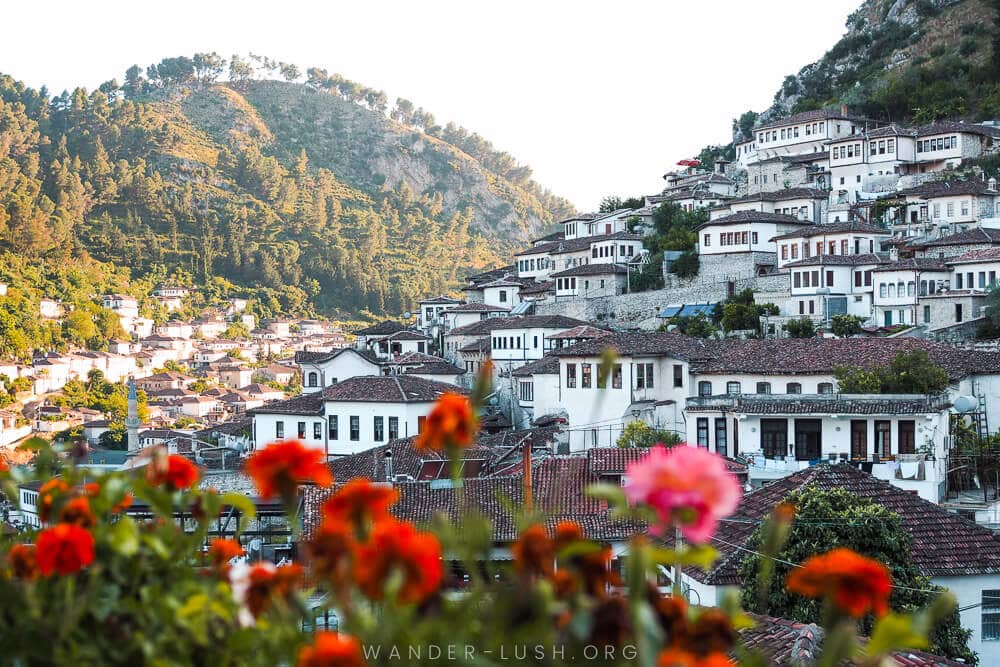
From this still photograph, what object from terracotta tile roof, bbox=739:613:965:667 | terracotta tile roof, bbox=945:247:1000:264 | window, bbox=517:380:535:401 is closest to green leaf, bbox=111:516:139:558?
terracotta tile roof, bbox=739:613:965:667

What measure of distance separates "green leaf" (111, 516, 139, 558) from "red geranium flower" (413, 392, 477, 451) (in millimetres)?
787

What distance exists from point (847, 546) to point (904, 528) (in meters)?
1.80

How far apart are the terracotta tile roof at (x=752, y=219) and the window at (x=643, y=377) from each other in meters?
17.6

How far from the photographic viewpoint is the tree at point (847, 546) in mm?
13375

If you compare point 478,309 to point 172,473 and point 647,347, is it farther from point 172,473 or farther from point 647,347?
point 172,473

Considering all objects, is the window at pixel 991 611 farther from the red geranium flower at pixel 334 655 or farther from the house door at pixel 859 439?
the red geranium flower at pixel 334 655

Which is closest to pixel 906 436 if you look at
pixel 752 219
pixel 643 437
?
pixel 643 437

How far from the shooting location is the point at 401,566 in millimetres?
2311

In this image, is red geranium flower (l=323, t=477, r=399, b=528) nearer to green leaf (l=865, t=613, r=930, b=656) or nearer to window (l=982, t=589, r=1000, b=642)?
green leaf (l=865, t=613, r=930, b=656)

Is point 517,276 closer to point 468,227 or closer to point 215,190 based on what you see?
point 215,190

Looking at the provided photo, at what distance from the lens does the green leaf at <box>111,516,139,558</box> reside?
2.93 m

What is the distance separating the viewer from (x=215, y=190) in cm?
13025

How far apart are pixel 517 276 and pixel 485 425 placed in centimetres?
2548

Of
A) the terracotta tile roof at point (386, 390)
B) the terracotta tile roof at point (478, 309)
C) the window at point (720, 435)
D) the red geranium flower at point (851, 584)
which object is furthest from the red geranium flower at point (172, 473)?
the terracotta tile roof at point (478, 309)
